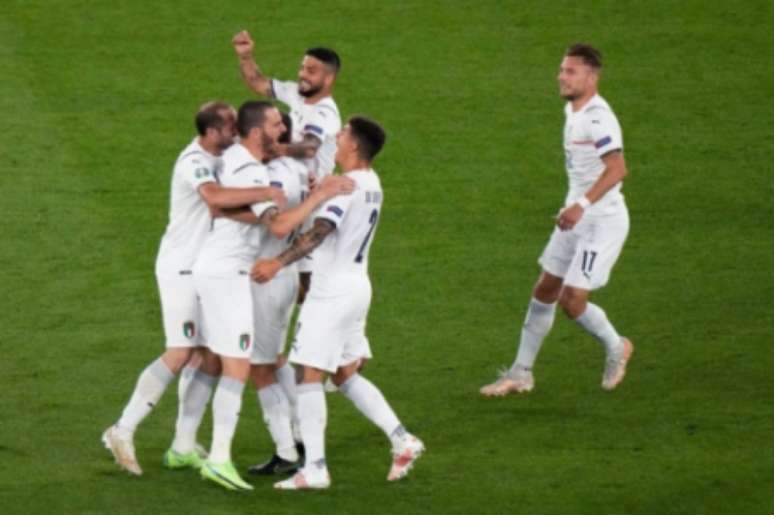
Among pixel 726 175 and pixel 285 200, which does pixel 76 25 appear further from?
pixel 285 200

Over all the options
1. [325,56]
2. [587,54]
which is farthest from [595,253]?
[325,56]

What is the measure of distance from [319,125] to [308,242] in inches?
64.0

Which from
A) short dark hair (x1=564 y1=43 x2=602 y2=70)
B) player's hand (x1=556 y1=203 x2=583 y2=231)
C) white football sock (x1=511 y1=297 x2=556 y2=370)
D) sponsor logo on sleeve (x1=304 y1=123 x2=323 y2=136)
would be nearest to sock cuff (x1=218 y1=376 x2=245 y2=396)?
sponsor logo on sleeve (x1=304 y1=123 x2=323 y2=136)

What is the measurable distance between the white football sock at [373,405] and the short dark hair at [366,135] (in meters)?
1.39

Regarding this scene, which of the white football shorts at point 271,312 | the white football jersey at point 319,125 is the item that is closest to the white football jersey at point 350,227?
the white football shorts at point 271,312

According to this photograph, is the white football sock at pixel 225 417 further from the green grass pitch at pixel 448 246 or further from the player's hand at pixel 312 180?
the player's hand at pixel 312 180

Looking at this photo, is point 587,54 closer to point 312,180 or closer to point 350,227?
point 312,180

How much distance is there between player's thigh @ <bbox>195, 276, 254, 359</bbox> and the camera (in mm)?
12703

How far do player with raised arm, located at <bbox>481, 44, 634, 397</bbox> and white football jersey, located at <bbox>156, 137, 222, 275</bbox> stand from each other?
9.26ft

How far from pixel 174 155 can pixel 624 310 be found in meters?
5.54

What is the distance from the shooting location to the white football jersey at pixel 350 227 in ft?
41.4

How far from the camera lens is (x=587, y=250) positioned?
49.2 feet

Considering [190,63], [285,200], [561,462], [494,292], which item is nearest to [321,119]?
[285,200]

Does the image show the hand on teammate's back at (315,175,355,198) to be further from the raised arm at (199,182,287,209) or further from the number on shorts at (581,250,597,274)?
the number on shorts at (581,250,597,274)
